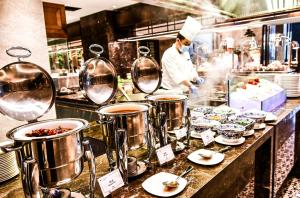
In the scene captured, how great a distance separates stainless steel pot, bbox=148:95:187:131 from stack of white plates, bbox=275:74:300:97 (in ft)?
9.20

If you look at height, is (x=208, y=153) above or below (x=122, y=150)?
below

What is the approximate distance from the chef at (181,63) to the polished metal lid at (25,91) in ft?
8.50

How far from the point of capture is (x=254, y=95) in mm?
2887

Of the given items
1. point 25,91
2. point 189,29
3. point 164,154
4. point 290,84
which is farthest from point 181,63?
point 25,91

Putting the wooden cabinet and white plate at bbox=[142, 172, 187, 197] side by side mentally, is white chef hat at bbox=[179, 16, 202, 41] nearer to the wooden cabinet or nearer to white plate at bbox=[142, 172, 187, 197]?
the wooden cabinet

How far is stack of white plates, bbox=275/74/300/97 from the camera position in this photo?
12.0 feet

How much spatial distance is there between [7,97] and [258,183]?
2.41 m

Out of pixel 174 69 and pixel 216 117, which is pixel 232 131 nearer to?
pixel 216 117

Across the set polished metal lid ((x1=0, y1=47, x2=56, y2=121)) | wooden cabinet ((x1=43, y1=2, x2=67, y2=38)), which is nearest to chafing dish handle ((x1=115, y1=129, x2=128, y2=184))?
polished metal lid ((x1=0, y1=47, x2=56, y2=121))

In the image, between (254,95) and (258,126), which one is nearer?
(258,126)

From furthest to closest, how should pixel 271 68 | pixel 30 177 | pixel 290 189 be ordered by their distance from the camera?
pixel 271 68, pixel 290 189, pixel 30 177

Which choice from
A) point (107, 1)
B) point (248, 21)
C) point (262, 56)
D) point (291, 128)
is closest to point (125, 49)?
point (107, 1)

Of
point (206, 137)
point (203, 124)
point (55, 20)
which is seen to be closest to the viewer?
point (206, 137)

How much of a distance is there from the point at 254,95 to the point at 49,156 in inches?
101
